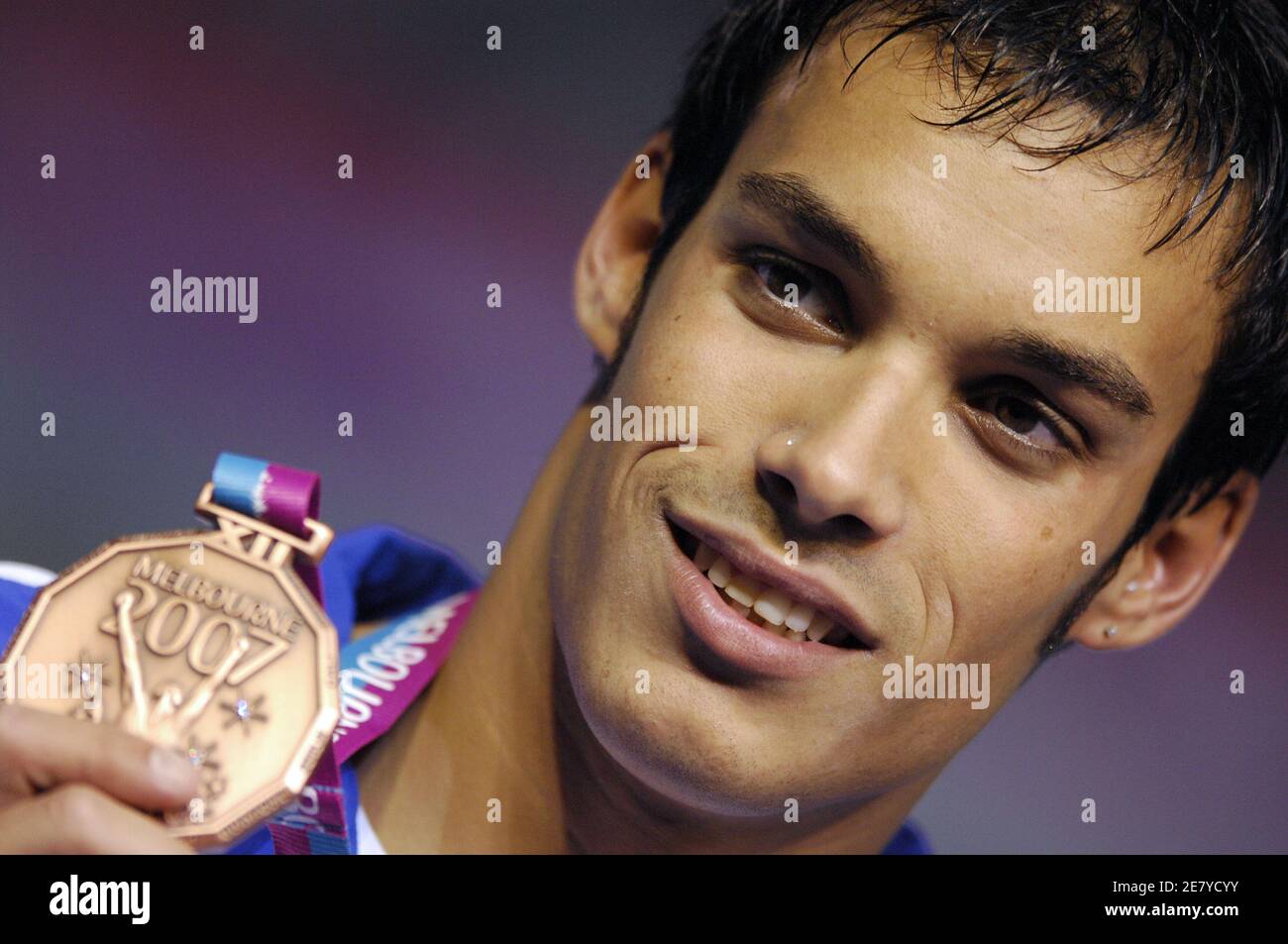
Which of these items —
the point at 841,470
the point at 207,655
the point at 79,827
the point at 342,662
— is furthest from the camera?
the point at 342,662

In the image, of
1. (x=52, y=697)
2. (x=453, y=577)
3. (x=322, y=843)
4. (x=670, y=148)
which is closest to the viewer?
(x=52, y=697)

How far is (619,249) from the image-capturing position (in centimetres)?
201

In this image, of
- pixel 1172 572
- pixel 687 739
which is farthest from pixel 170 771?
pixel 1172 572

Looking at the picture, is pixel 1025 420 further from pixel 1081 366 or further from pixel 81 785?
pixel 81 785

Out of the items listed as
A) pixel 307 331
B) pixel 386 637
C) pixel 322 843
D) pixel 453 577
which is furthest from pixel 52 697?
pixel 307 331

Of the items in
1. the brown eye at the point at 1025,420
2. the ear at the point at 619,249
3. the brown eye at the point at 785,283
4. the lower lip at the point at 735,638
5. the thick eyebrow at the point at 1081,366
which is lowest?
the lower lip at the point at 735,638

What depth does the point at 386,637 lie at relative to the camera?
202 cm

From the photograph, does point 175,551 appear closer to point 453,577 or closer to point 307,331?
point 453,577

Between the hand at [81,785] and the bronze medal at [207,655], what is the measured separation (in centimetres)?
6

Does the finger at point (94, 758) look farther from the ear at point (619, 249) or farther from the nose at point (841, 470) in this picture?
the ear at point (619, 249)

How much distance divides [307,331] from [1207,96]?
167 centimetres

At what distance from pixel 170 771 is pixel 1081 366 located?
107 cm

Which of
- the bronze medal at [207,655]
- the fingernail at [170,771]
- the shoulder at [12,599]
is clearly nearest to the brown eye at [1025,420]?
the bronze medal at [207,655]

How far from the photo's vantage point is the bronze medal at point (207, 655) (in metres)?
1.25
